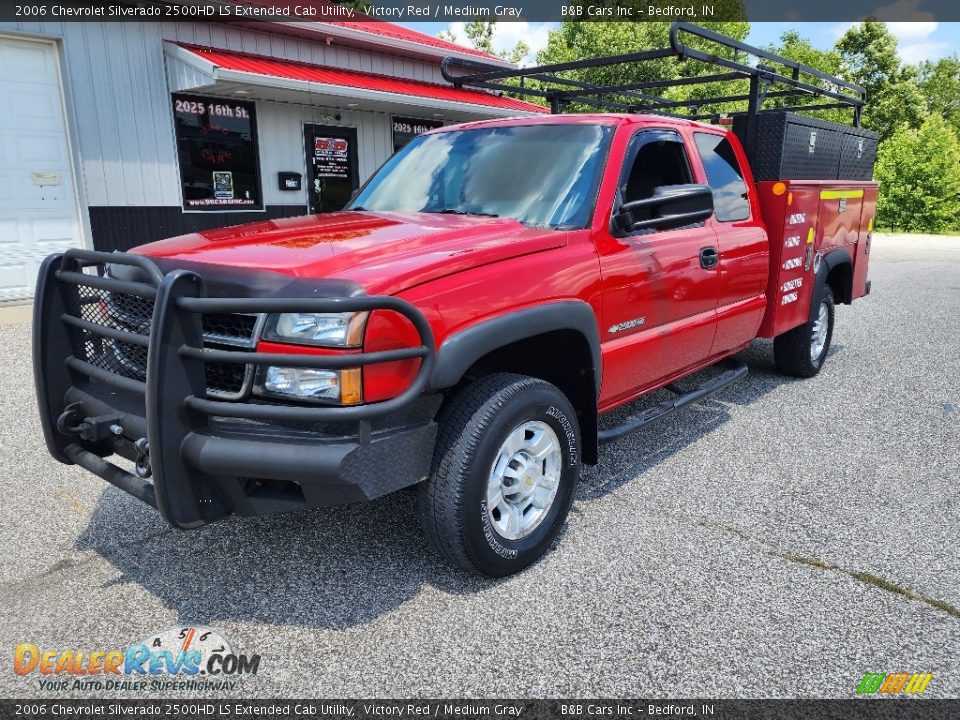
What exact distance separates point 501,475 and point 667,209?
1664 mm

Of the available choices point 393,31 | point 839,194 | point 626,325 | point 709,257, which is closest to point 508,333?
point 626,325

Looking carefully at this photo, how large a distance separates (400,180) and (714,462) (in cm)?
248

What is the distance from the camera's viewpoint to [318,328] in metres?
2.43

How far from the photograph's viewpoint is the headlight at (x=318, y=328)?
2395 mm

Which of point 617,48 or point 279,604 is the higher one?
point 617,48

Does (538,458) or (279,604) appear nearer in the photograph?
(279,604)

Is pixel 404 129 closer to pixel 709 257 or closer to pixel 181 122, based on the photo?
pixel 181 122

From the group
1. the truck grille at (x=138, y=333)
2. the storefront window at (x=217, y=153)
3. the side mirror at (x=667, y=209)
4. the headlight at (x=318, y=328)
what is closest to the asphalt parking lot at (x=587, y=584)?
the truck grille at (x=138, y=333)

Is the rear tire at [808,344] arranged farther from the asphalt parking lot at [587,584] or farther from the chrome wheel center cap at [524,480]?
the chrome wheel center cap at [524,480]

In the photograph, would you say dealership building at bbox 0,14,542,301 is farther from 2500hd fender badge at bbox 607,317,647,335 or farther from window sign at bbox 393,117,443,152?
2500hd fender badge at bbox 607,317,647,335

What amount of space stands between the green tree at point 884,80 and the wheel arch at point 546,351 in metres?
42.5

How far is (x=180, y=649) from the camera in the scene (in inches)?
102

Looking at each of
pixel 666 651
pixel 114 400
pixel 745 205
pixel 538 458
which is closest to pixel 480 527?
pixel 538 458

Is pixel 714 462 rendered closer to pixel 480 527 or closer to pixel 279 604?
pixel 480 527
